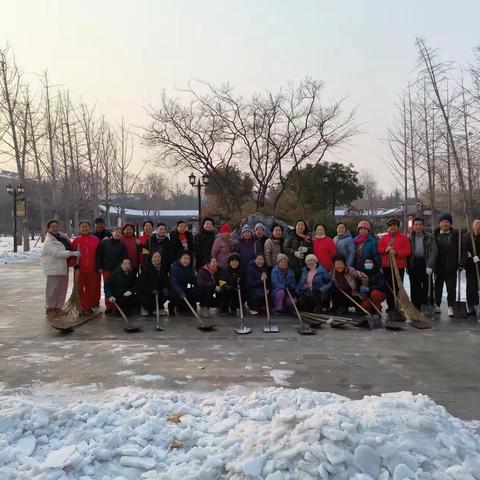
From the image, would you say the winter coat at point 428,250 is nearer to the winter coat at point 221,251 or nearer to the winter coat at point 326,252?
the winter coat at point 326,252

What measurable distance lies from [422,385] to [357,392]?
72cm

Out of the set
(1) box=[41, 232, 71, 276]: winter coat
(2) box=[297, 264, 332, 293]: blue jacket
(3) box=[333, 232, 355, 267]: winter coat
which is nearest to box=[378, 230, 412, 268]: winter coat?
(3) box=[333, 232, 355, 267]: winter coat

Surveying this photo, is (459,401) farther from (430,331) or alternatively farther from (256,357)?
(430,331)

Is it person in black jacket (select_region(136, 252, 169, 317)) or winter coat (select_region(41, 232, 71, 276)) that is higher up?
winter coat (select_region(41, 232, 71, 276))

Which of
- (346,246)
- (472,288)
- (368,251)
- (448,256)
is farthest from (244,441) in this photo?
(472,288)

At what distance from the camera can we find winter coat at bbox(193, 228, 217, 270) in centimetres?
902

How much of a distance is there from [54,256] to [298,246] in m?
4.18

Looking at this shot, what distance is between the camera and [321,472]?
111 inches

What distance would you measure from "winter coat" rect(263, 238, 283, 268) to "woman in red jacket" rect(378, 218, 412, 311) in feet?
5.84

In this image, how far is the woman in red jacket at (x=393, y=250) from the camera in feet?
26.5

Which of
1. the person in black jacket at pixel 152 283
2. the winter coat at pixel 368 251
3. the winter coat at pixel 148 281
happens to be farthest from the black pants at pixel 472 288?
the winter coat at pixel 148 281

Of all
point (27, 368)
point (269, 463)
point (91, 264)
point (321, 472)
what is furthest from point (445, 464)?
point (91, 264)

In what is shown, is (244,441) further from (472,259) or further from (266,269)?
(472,259)

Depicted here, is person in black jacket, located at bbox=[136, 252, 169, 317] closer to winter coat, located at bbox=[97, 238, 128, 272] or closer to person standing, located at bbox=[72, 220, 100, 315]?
winter coat, located at bbox=[97, 238, 128, 272]
